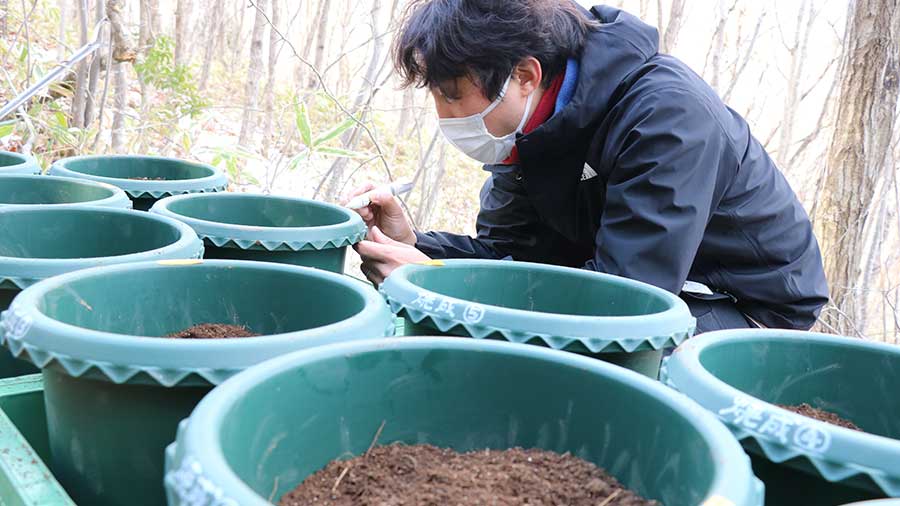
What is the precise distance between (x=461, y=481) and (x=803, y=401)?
1.83 ft

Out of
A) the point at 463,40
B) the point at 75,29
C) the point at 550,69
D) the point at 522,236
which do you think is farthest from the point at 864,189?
the point at 75,29

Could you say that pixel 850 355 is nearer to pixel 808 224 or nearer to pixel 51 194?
pixel 808 224

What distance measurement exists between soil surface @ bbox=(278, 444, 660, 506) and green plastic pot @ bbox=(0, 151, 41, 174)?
134 cm

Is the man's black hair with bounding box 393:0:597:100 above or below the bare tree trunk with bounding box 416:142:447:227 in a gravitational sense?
above

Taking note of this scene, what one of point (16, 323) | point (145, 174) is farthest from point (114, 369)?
point (145, 174)

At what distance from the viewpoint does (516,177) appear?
1.92 m

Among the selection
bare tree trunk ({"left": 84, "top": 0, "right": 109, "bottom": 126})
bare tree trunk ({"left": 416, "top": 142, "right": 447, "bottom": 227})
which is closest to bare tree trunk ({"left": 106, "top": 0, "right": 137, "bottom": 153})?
bare tree trunk ({"left": 84, "top": 0, "right": 109, "bottom": 126})

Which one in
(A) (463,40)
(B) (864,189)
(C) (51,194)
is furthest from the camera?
(B) (864,189)

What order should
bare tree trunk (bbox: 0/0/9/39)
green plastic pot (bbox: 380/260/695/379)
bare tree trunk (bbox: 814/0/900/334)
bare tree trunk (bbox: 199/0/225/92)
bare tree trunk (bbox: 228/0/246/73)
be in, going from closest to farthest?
green plastic pot (bbox: 380/260/695/379)
bare tree trunk (bbox: 814/0/900/334)
bare tree trunk (bbox: 0/0/9/39)
bare tree trunk (bbox: 199/0/225/92)
bare tree trunk (bbox: 228/0/246/73)

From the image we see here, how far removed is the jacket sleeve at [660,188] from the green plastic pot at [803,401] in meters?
0.42

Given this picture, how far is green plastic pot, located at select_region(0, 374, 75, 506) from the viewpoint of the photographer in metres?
0.81

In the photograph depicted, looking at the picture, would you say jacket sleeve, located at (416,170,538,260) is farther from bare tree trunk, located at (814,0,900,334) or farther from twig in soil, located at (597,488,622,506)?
bare tree trunk, located at (814,0,900,334)

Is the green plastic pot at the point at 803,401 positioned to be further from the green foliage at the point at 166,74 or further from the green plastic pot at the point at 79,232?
the green foliage at the point at 166,74

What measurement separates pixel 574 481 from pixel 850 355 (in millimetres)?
491
